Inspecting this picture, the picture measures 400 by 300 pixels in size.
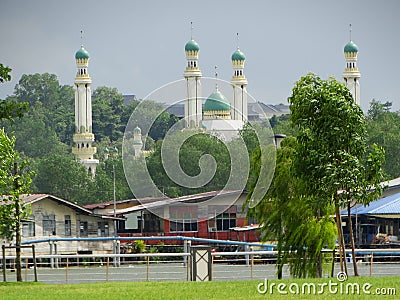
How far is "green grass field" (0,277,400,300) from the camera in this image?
2053 cm

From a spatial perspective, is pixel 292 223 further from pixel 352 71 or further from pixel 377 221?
pixel 352 71

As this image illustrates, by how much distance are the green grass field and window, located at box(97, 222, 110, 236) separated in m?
37.6

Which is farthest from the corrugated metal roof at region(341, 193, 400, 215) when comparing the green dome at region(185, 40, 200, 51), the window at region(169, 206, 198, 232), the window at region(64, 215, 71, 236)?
the green dome at region(185, 40, 200, 51)

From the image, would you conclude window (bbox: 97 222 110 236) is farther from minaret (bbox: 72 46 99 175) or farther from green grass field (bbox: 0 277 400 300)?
minaret (bbox: 72 46 99 175)

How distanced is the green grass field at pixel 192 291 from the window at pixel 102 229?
37.6m

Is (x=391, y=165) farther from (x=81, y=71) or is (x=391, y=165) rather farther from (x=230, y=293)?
(x=230, y=293)

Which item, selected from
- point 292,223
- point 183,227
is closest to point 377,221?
point 183,227

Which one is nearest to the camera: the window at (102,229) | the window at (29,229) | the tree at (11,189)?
the tree at (11,189)

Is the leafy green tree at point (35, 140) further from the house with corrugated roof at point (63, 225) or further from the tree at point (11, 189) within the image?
the tree at point (11, 189)

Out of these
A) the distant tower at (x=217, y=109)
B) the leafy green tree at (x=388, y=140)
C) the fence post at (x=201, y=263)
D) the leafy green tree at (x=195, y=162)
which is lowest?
the fence post at (x=201, y=263)

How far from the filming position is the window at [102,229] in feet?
205

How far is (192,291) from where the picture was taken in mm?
21672

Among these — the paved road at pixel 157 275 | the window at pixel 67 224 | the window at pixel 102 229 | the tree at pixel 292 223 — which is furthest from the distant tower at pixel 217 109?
the tree at pixel 292 223

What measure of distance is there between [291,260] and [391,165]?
64.1 m
